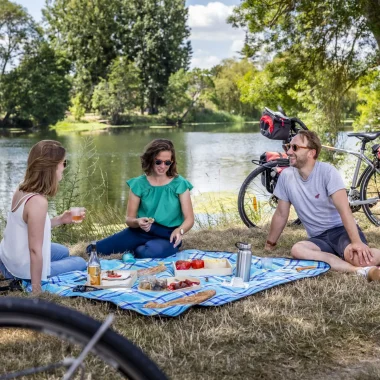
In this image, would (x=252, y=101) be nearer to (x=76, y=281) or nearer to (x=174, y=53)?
(x=76, y=281)

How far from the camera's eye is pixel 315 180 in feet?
14.6

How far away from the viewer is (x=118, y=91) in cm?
5247

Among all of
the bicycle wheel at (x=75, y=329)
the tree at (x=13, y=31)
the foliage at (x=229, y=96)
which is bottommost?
the bicycle wheel at (x=75, y=329)

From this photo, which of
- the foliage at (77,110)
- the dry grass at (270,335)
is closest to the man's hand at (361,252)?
the dry grass at (270,335)

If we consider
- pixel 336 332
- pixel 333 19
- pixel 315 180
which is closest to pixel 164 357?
pixel 336 332

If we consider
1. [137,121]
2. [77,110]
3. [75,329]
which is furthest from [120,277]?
[137,121]

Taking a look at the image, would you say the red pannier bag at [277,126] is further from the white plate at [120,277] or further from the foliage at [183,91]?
the foliage at [183,91]

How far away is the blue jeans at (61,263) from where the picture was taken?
4.19m

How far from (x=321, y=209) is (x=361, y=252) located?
517 millimetres

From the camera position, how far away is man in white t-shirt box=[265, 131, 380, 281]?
4188 mm

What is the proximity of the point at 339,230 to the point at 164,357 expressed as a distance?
2.26m

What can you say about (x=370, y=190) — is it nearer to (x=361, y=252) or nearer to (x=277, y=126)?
(x=277, y=126)

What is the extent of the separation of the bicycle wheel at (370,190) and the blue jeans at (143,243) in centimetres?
206

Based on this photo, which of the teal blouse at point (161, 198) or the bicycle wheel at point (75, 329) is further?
the teal blouse at point (161, 198)
